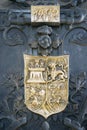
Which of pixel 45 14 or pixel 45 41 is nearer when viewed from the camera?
pixel 45 41

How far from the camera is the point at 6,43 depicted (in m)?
6.25

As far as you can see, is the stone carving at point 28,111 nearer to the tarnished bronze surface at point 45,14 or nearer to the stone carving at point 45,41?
the stone carving at point 45,41

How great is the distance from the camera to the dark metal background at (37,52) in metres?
6.08

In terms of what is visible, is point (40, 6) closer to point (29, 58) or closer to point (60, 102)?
point (29, 58)

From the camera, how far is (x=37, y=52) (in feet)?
20.4

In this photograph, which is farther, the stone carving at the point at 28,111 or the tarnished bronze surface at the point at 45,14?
the tarnished bronze surface at the point at 45,14

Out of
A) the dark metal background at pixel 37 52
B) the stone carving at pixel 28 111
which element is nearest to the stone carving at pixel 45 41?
the dark metal background at pixel 37 52

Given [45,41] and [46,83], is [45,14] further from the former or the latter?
[46,83]

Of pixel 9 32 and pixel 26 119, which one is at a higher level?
pixel 9 32

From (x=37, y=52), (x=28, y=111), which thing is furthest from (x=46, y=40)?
(x=28, y=111)

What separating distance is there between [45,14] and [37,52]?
16.2 inches

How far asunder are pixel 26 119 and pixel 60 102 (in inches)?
15.4

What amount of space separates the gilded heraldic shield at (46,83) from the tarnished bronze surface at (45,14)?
1.29ft

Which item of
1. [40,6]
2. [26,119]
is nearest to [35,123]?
[26,119]
